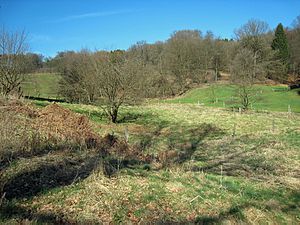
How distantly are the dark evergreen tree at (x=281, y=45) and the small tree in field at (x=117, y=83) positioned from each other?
186 feet

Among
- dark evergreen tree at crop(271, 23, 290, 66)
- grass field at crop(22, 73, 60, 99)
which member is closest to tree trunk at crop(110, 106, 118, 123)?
grass field at crop(22, 73, 60, 99)

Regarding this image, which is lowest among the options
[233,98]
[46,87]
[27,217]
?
[233,98]

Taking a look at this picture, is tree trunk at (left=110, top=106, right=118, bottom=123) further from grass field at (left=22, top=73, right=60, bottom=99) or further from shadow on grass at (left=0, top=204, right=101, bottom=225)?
grass field at (left=22, top=73, right=60, bottom=99)

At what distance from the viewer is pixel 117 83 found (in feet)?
78.2

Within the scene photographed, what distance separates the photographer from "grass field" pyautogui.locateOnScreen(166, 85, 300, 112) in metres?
45.1

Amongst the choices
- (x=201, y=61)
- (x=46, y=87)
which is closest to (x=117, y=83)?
(x=46, y=87)

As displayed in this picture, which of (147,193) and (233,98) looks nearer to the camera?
(147,193)

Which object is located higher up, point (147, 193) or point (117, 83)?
point (117, 83)

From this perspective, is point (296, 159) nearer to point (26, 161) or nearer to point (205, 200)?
point (205, 200)

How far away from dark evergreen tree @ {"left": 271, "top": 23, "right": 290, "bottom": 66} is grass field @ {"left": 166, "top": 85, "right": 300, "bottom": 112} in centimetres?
1579

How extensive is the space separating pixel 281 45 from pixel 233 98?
31478 mm

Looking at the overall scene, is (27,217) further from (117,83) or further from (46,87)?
(46,87)

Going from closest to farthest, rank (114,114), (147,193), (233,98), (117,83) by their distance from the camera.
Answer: (147,193), (117,83), (114,114), (233,98)

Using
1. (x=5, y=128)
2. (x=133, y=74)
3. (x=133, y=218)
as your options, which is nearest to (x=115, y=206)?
(x=133, y=218)
